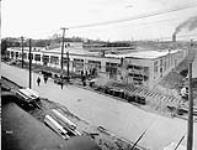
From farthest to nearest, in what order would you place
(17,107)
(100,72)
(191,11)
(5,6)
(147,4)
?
1. (5,6)
2. (17,107)
3. (100,72)
4. (147,4)
5. (191,11)

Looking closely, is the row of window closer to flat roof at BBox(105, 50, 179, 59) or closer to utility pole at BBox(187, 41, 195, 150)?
flat roof at BBox(105, 50, 179, 59)

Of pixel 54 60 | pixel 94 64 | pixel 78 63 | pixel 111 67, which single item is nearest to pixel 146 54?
pixel 111 67

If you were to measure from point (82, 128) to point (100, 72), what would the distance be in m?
0.39

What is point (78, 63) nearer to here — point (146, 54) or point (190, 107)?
point (146, 54)

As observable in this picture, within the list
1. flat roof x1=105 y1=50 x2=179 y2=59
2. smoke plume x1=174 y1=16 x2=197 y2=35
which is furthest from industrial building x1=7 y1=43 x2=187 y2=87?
smoke plume x1=174 y1=16 x2=197 y2=35

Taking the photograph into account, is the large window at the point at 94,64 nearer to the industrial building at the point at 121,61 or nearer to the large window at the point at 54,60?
the industrial building at the point at 121,61

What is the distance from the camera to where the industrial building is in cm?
133

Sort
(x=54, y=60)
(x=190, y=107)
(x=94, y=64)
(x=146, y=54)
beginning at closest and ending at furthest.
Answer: (x=190, y=107) → (x=146, y=54) → (x=94, y=64) → (x=54, y=60)

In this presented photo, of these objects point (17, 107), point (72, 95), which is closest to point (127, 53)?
point (72, 95)

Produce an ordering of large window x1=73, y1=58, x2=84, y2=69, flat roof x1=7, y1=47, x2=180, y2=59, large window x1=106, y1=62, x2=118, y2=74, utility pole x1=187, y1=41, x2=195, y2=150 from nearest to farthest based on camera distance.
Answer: utility pole x1=187, y1=41, x2=195, y2=150 < flat roof x1=7, y1=47, x2=180, y2=59 < large window x1=106, y1=62, x2=118, y2=74 < large window x1=73, y1=58, x2=84, y2=69

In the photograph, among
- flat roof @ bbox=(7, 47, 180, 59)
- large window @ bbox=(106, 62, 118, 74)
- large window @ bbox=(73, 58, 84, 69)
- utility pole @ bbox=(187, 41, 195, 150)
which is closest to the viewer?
utility pole @ bbox=(187, 41, 195, 150)

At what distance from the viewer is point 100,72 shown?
153cm

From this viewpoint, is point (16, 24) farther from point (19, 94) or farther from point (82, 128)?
point (82, 128)

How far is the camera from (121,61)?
4.74 ft
